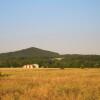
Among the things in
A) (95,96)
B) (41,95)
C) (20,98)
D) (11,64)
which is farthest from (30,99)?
(11,64)

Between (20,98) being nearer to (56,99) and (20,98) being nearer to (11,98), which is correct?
(11,98)

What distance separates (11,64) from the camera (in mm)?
124938

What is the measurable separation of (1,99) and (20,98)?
816 mm

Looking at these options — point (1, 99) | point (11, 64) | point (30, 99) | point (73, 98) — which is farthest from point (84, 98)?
point (11, 64)

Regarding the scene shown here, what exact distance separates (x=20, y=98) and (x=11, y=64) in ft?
360

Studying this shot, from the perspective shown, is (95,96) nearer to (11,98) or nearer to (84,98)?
(84,98)

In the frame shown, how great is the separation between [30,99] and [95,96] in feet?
10.1

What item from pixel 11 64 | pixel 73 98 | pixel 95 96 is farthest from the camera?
pixel 11 64

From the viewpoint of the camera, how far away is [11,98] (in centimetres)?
1562

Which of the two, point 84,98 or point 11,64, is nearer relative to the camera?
point 84,98

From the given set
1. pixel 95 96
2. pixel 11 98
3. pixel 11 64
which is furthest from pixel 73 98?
pixel 11 64

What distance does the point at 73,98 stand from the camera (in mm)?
15414

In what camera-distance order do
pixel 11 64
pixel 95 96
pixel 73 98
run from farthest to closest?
pixel 11 64, pixel 95 96, pixel 73 98

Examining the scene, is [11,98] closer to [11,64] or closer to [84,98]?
[84,98]
